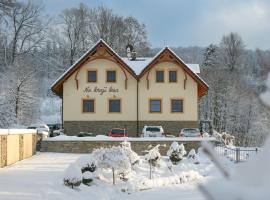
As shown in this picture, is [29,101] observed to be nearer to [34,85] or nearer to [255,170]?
[34,85]

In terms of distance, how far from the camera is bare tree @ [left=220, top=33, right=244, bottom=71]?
73250 mm

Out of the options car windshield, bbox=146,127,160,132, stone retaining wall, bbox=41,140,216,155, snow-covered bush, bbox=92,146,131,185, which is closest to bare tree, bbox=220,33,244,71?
car windshield, bbox=146,127,160,132

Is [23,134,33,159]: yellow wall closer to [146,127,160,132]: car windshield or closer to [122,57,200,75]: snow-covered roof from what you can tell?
[146,127,160,132]: car windshield

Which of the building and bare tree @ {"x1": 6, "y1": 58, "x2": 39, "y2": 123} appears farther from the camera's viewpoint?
bare tree @ {"x1": 6, "y1": 58, "x2": 39, "y2": 123}

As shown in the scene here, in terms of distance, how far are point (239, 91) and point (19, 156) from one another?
4233 centimetres

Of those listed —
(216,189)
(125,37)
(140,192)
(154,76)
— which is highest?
(125,37)

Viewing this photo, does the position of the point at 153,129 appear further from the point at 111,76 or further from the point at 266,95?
the point at 266,95

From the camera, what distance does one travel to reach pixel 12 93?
5412cm

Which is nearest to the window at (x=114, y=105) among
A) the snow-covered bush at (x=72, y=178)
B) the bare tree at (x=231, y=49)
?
the snow-covered bush at (x=72, y=178)

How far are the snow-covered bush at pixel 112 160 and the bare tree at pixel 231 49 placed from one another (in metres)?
55.4

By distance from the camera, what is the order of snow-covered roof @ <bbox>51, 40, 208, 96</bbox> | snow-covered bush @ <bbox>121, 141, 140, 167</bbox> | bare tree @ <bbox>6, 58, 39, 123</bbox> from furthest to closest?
bare tree @ <bbox>6, 58, 39, 123</bbox> < snow-covered roof @ <bbox>51, 40, 208, 96</bbox> < snow-covered bush @ <bbox>121, 141, 140, 167</bbox>

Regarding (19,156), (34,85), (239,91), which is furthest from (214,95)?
(19,156)

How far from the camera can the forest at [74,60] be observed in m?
55.4

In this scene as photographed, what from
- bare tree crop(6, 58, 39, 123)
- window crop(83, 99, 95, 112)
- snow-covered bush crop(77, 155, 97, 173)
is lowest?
snow-covered bush crop(77, 155, 97, 173)
